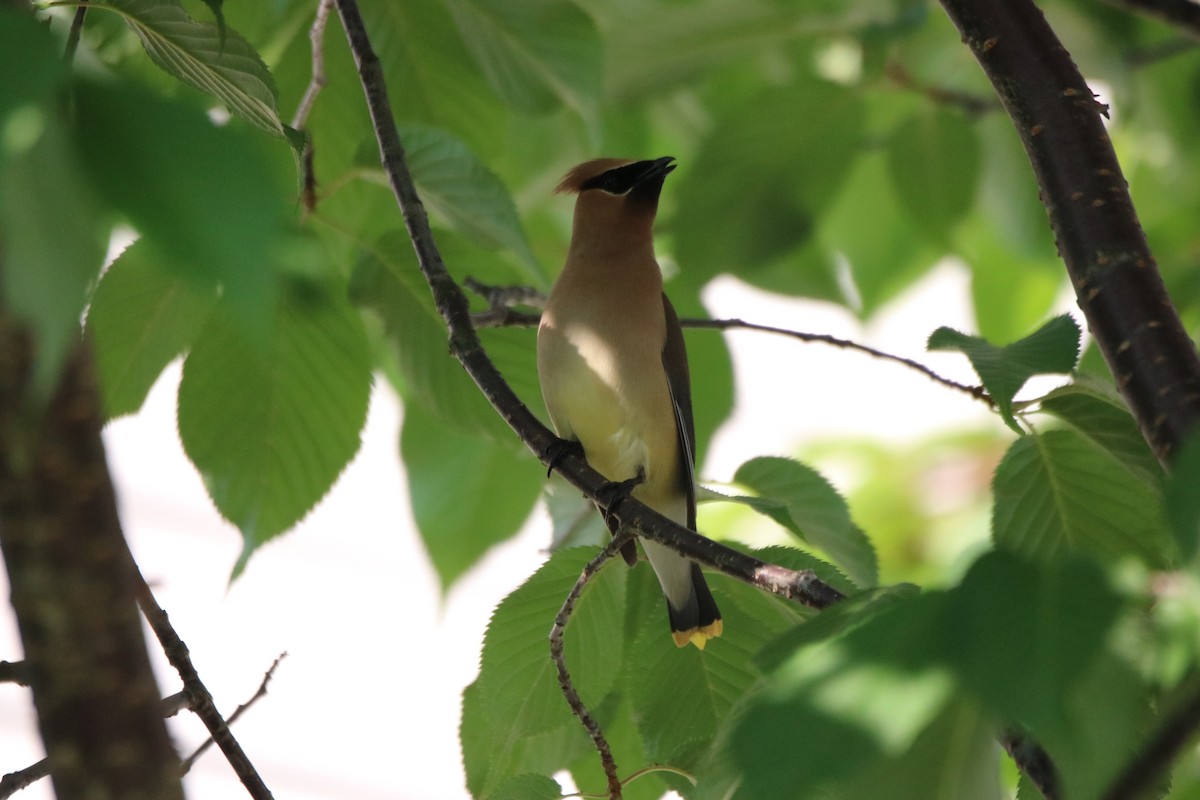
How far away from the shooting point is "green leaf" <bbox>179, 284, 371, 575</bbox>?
2467 millimetres

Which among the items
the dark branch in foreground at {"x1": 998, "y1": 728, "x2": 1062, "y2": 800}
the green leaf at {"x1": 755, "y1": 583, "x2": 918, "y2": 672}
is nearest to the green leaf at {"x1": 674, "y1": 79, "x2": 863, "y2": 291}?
the dark branch in foreground at {"x1": 998, "y1": 728, "x2": 1062, "y2": 800}

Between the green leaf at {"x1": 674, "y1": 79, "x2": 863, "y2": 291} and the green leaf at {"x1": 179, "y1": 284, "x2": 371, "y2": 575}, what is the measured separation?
56.5 inches

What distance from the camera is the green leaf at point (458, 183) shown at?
8.52 ft

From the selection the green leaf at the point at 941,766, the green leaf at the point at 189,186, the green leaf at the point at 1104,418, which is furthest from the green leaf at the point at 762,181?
the green leaf at the point at 189,186

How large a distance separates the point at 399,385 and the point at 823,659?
112 inches

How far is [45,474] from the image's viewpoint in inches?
41.4

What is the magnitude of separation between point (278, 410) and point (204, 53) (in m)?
0.98

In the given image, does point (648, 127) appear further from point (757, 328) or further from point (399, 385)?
point (757, 328)

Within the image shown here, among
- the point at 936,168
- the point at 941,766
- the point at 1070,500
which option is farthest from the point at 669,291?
the point at 941,766

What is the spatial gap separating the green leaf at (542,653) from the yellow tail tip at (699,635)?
0.38 ft

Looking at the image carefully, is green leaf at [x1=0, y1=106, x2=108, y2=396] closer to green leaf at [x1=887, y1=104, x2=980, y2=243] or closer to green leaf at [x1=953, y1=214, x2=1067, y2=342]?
green leaf at [x1=887, y1=104, x2=980, y2=243]

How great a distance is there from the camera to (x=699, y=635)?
2055 mm

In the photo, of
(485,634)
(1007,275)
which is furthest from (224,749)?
(1007,275)

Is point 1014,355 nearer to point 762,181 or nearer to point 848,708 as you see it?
point 848,708
